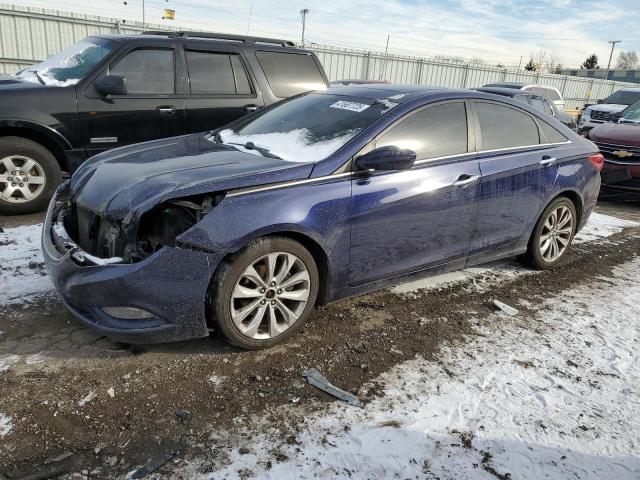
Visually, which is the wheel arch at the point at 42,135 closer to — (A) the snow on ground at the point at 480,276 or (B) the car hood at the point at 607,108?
(A) the snow on ground at the point at 480,276

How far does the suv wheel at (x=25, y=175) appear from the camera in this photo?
5.24m

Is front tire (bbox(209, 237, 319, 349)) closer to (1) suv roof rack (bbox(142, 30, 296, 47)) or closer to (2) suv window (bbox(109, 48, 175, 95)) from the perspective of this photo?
(2) suv window (bbox(109, 48, 175, 95))

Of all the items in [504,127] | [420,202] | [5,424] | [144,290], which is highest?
[504,127]

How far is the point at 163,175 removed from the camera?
10.1ft

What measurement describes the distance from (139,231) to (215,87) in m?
3.71

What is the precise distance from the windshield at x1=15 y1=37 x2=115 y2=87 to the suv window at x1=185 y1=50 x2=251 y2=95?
0.90 meters

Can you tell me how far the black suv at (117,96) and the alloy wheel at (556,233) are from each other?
3.58 metres

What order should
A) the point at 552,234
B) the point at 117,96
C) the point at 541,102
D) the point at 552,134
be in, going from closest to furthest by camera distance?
the point at 552,134
the point at 552,234
the point at 117,96
the point at 541,102

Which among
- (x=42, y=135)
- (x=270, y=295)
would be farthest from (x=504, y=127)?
(x=42, y=135)

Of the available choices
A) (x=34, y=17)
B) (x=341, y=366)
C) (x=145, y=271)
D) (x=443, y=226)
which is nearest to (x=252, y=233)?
(x=145, y=271)

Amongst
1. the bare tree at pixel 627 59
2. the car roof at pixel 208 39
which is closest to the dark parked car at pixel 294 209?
the car roof at pixel 208 39

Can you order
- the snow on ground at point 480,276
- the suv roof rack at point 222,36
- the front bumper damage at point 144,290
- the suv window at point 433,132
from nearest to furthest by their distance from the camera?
1. the front bumper damage at point 144,290
2. the suv window at point 433,132
3. the snow on ground at point 480,276
4. the suv roof rack at point 222,36

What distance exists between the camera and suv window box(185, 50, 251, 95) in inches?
237

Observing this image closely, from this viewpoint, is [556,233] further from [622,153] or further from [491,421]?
[622,153]
